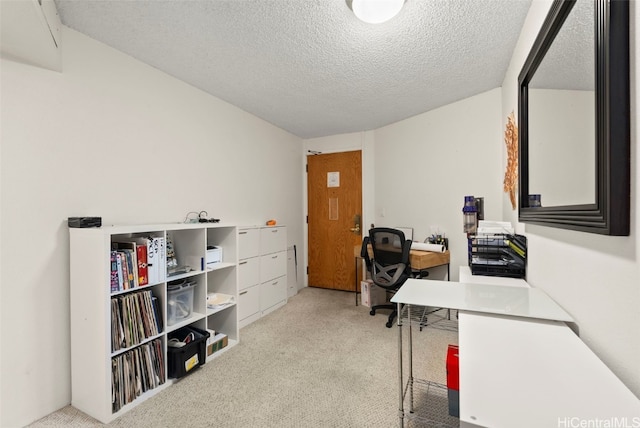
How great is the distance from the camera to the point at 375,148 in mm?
4105

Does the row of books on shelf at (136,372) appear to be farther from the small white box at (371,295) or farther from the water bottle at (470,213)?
the water bottle at (470,213)

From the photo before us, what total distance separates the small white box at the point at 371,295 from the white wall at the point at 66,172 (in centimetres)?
215

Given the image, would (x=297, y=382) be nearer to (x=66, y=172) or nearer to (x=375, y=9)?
(x=66, y=172)

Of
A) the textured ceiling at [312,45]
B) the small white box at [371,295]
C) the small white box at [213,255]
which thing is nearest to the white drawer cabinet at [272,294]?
the small white box at [213,255]

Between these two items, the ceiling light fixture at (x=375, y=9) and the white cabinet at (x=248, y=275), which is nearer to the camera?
the ceiling light fixture at (x=375, y=9)

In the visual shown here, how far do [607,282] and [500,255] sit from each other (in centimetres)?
113

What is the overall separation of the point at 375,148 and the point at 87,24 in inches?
130

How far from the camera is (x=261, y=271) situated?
3.29 meters

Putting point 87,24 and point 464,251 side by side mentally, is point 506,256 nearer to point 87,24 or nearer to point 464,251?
point 464,251

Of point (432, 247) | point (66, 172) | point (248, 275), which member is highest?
point (66, 172)

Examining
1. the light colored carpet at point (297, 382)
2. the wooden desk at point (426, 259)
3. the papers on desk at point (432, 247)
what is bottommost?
the light colored carpet at point (297, 382)

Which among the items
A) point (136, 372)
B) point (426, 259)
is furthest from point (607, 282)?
point (136, 372)

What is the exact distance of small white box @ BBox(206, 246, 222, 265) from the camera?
8.15ft

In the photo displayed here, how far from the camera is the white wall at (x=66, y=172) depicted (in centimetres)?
157
